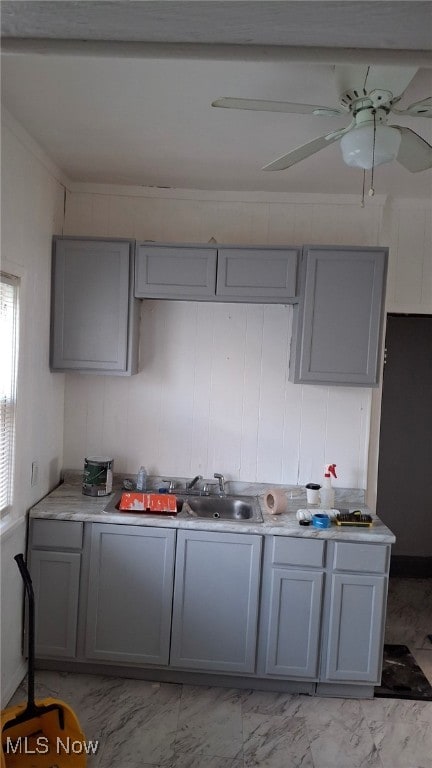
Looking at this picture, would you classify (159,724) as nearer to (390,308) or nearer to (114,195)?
(390,308)

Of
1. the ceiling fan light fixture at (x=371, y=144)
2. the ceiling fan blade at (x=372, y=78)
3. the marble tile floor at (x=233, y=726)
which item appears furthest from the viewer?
the marble tile floor at (x=233, y=726)

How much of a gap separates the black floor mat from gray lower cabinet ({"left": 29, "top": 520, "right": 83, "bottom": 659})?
1660mm

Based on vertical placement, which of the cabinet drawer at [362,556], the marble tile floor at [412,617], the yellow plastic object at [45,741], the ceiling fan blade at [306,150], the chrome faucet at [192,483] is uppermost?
the ceiling fan blade at [306,150]

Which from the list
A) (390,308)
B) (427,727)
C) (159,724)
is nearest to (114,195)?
(390,308)

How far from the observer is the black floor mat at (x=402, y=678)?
109 inches

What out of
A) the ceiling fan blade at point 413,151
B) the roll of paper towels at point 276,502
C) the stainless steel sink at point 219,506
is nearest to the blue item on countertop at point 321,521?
the roll of paper towels at point 276,502

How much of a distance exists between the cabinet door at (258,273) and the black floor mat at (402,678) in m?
2.16

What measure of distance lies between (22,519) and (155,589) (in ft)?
2.51

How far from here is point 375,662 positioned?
2709mm

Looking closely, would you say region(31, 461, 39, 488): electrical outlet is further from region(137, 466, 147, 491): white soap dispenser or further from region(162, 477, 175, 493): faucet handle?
region(162, 477, 175, 493): faucet handle

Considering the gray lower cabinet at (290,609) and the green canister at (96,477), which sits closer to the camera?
the gray lower cabinet at (290,609)

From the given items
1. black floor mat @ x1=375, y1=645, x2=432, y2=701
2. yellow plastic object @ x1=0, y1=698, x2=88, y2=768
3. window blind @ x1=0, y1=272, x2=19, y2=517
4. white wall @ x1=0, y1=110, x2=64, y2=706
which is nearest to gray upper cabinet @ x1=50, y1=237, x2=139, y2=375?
white wall @ x1=0, y1=110, x2=64, y2=706

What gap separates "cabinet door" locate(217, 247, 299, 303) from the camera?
290 cm

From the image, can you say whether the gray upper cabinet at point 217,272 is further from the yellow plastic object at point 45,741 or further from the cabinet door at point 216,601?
the yellow plastic object at point 45,741
